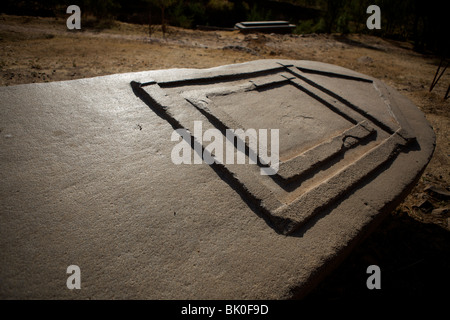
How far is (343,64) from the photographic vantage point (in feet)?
24.8

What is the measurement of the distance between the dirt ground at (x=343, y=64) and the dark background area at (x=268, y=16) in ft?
3.06

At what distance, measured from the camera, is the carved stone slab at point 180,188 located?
144 cm

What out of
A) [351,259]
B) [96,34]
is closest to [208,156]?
[351,259]

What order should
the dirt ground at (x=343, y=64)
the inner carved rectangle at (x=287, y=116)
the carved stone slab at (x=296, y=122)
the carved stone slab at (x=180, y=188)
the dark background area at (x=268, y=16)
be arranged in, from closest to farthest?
the carved stone slab at (x=180, y=188), the carved stone slab at (x=296, y=122), the dirt ground at (x=343, y=64), the inner carved rectangle at (x=287, y=116), the dark background area at (x=268, y=16)

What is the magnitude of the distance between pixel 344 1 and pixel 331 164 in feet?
40.6

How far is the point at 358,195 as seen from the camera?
2.12 metres

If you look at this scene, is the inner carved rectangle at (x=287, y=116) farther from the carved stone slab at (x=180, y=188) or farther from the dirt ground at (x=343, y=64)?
the dirt ground at (x=343, y=64)

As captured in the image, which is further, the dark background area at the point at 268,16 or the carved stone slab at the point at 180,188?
the dark background area at the point at 268,16

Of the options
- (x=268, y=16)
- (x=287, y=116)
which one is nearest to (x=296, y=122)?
(x=287, y=116)

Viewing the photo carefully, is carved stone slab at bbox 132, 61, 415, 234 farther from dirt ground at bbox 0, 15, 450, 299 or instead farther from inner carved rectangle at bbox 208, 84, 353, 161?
dirt ground at bbox 0, 15, 450, 299

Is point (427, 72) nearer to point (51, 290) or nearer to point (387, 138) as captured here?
point (387, 138)

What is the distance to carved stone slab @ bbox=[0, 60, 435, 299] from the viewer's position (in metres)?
1.44

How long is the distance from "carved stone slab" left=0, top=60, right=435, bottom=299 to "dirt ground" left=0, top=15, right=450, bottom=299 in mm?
831

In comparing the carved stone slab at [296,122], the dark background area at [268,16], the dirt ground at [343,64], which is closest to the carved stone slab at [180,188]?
the carved stone slab at [296,122]
